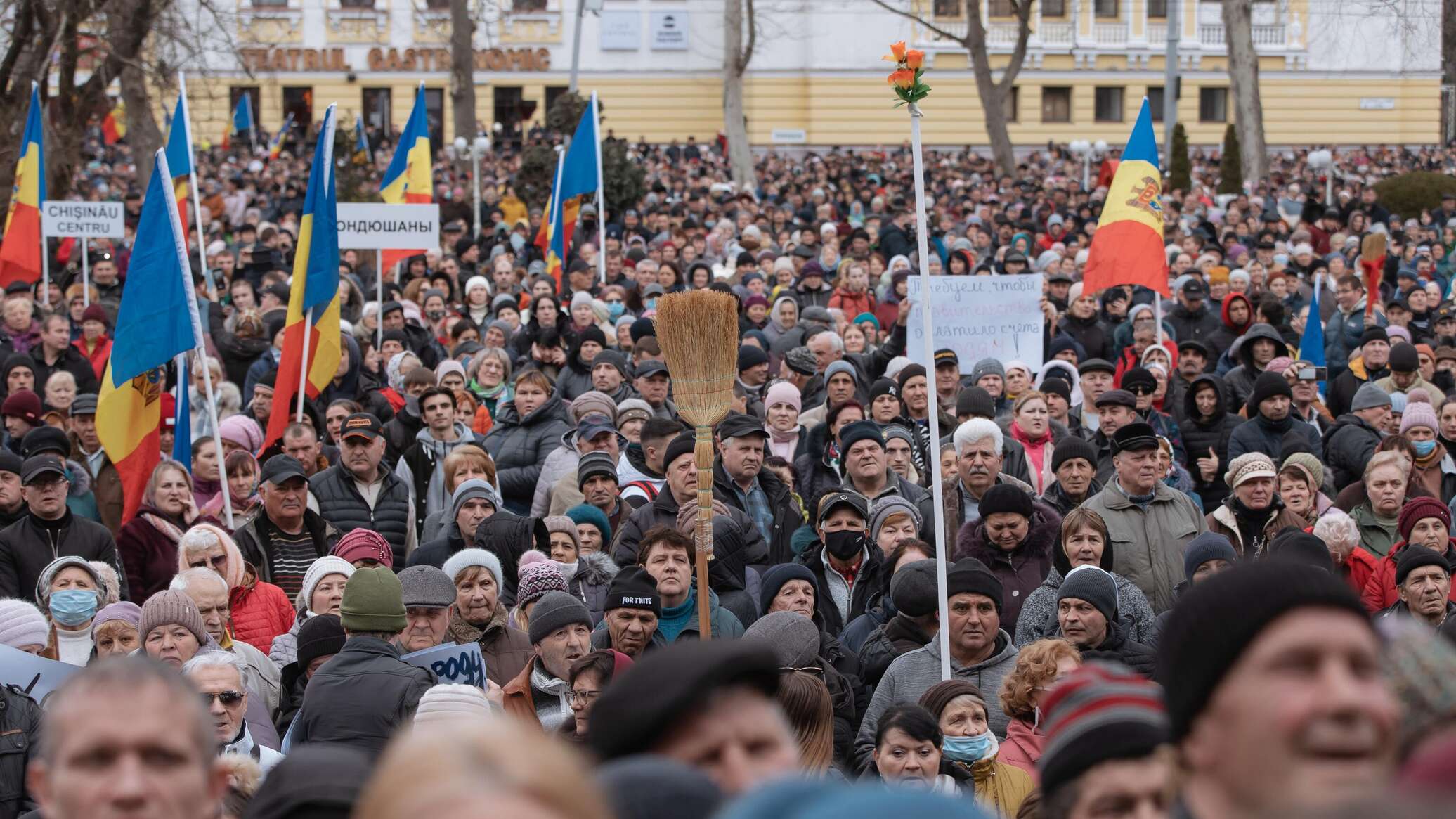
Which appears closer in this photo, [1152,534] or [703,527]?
[703,527]

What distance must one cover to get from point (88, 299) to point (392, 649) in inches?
437

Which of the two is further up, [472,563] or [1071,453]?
[1071,453]

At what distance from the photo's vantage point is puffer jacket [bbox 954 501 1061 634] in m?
7.26

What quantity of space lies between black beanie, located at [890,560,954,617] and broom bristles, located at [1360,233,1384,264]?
1090 cm

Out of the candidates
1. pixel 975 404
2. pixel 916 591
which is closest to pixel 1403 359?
pixel 975 404

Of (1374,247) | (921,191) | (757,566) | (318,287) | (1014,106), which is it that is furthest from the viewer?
(1014,106)

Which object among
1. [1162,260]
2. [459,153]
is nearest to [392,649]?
[1162,260]

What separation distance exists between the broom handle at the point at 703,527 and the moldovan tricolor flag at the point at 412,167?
10538mm

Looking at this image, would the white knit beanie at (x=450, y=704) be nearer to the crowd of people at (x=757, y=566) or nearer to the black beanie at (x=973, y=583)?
the crowd of people at (x=757, y=566)

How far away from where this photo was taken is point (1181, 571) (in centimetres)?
732

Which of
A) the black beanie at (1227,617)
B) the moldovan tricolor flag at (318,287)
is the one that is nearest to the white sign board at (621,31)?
the moldovan tricolor flag at (318,287)

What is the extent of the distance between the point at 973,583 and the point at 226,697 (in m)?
2.53

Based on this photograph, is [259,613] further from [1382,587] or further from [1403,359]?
[1403,359]

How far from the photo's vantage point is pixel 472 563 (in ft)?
22.2
